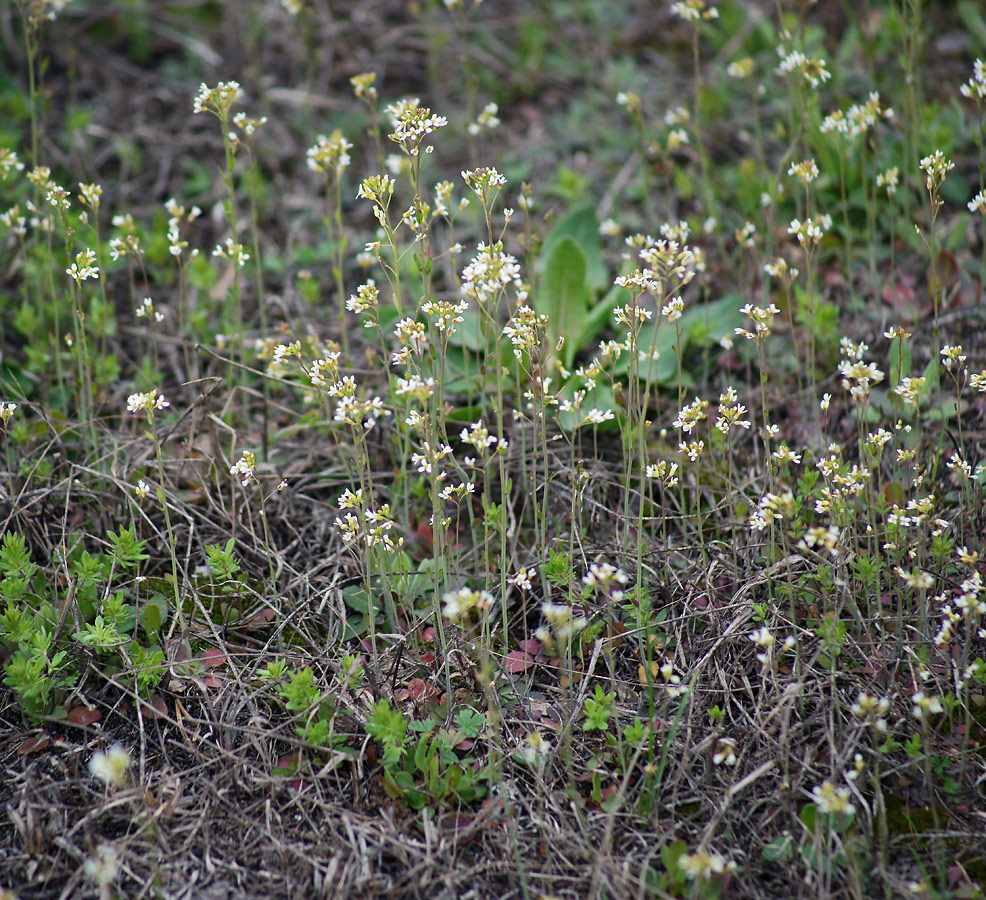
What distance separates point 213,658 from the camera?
2488mm

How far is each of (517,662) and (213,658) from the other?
89 centimetres

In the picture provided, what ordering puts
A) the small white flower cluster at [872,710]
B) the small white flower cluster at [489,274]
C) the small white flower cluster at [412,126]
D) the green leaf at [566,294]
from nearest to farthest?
the small white flower cluster at [872,710]
the small white flower cluster at [489,274]
the small white flower cluster at [412,126]
the green leaf at [566,294]

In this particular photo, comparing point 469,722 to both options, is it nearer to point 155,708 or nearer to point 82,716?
point 155,708

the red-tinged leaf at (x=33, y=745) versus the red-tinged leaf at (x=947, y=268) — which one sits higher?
the red-tinged leaf at (x=947, y=268)

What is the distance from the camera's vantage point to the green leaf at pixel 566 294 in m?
3.53

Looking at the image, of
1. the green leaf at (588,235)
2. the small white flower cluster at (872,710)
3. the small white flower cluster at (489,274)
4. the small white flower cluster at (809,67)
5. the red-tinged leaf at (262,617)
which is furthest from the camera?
the green leaf at (588,235)

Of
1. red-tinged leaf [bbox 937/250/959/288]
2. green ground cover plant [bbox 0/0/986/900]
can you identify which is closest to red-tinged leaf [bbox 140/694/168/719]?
green ground cover plant [bbox 0/0/986/900]

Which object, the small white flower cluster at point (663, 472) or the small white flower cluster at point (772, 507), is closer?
the small white flower cluster at point (772, 507)

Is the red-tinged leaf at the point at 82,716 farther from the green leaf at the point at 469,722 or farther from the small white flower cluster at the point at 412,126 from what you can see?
the small white flower cluster at the point at 412,126

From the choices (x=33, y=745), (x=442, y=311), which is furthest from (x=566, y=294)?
(x=33, y=745)

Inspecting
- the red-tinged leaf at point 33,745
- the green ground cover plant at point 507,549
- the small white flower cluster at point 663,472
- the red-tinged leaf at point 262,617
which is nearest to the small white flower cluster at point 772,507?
the green ground cover plant at point 507,549

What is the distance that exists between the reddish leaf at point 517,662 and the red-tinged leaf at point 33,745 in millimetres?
1269

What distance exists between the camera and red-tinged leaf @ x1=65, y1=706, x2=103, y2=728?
2320 mm

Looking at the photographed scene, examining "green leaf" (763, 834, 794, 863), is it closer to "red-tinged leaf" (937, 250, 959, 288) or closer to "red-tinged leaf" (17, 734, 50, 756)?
"red-tinged leaf" (17, 734, 50, 756)
